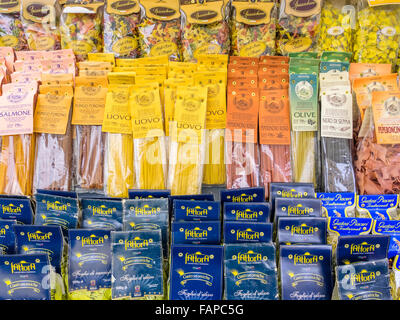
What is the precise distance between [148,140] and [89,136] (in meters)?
0.32

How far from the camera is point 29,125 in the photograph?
216cm

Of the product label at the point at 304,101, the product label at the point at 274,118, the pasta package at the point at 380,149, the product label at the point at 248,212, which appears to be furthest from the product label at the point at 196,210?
the pasta package at the point at 380,149

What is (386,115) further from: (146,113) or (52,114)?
(52,114)

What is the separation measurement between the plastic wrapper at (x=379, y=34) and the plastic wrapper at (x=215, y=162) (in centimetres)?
91

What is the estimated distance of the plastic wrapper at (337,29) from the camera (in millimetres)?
2332

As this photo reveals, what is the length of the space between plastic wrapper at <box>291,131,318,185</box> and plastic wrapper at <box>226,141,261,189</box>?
189 millimetres

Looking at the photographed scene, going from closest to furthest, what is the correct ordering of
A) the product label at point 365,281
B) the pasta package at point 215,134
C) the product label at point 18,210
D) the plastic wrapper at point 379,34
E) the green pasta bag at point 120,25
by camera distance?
1. the product label at point 365,281
2. the product label at point 18,210
3. the pasta package at point 215,134
4. the plastic wrapper at point 379,34
5. the green pasta bag at point 120,25

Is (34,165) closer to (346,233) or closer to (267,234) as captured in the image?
(267,234)

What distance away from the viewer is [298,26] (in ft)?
7.58

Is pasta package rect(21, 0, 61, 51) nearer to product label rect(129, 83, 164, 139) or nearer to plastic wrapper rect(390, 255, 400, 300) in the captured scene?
product label rect(129, 83, 164, 139)

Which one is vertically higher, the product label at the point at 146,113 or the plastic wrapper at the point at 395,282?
the product label at the point at 146,113

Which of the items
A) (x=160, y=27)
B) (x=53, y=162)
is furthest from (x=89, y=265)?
(x=160, y=27)

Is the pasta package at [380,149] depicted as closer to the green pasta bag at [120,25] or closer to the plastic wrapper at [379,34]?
the plastic wrapper at [379,34]

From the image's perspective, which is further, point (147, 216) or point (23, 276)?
point (147, 216)
